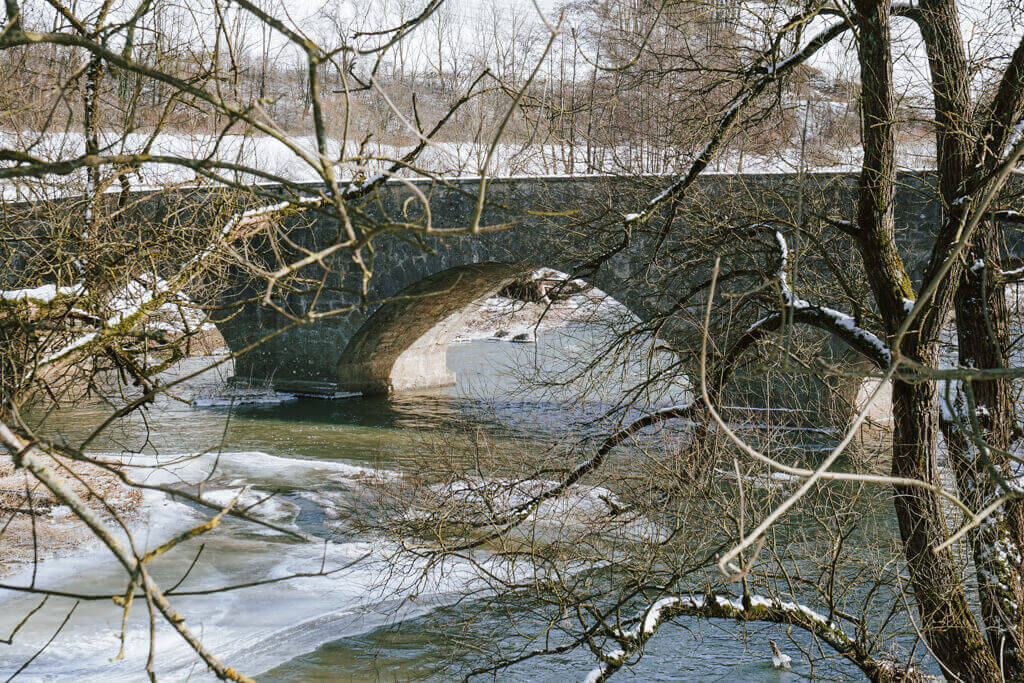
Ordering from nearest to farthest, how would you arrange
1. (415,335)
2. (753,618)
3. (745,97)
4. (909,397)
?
(753,618)
(909,397)
(745,97)
(415,335)

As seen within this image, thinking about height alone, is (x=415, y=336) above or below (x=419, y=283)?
below

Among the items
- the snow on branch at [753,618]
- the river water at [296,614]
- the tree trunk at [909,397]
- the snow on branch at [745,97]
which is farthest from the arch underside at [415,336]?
the snow on branch at [753,618]

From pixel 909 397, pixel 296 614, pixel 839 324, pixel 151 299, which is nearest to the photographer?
pixel 151 299

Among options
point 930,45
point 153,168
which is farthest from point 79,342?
point 153,168

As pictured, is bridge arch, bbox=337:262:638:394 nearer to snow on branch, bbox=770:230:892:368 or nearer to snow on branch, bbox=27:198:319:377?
snow on branch, bbox=770:230:892:368

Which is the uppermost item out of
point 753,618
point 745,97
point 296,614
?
point 745,97

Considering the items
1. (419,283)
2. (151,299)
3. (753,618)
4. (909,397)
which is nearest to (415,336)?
(419,283)

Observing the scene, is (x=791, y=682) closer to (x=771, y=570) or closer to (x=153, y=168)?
(x=771, y=570)

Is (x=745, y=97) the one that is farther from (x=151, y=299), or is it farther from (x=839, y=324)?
(x=151, y=299)

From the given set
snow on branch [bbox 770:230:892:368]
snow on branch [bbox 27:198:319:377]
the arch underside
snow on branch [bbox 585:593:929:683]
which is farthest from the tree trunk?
the arch underside

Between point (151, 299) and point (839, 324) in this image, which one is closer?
point (151, 299)

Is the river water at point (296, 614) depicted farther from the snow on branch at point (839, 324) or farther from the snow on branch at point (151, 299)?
the snow on branch at point (839, 324)

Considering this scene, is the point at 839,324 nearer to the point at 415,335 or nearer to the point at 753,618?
the point at 753,618

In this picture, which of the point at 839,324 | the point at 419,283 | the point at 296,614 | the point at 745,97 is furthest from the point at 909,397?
the point at 419,283
